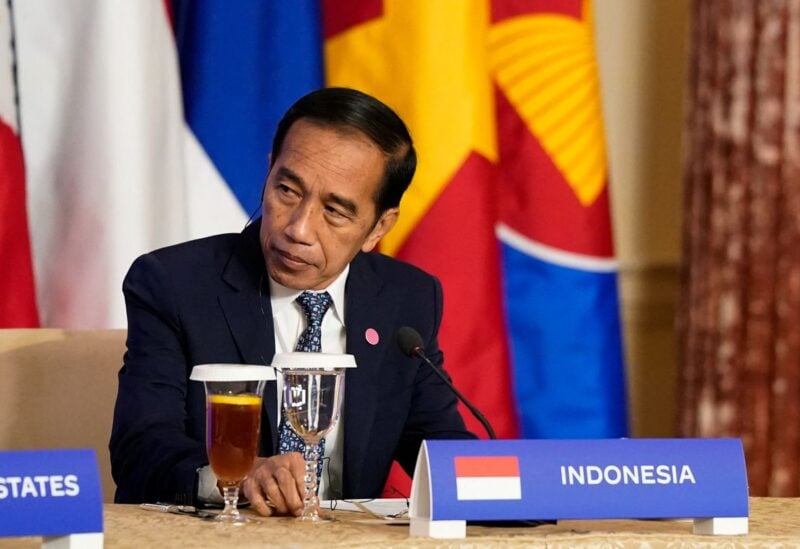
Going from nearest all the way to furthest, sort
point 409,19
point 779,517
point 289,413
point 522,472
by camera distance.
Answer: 1. point 522,472
2. point 289,413
3. point 779,517
4. point 409,19

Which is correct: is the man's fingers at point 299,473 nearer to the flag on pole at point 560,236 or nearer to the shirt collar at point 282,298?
the shirt collar at point 282,298

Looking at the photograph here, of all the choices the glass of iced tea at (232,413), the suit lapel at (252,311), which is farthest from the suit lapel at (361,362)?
the glass of iced tea at (232,413)

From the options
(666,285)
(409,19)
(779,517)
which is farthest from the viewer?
(666,285)

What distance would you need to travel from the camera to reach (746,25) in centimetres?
342

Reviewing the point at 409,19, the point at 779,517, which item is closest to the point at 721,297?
the point at 409,19

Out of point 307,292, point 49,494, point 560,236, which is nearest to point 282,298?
point 307,292

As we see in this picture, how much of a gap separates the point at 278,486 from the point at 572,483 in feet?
1.30

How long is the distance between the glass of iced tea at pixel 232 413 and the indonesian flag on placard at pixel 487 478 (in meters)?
0.27

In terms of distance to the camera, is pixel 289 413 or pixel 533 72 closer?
pixel 289 413

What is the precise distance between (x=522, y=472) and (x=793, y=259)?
6.70ft

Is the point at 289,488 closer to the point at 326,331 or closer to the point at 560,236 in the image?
the point at 326,331

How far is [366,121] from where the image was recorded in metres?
2.33

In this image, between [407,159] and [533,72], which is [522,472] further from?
[533,72]

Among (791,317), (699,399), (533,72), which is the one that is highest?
(533,72)
